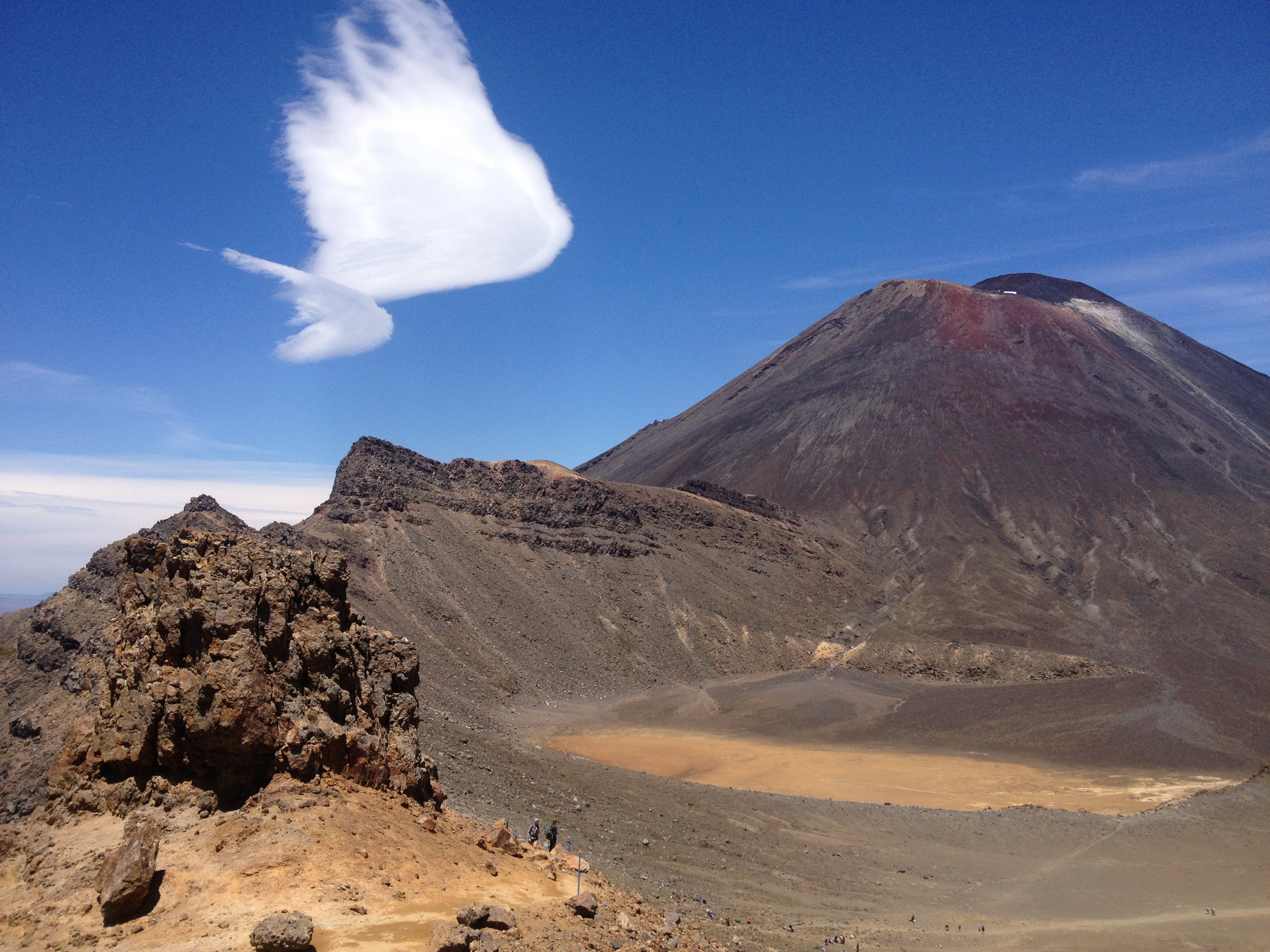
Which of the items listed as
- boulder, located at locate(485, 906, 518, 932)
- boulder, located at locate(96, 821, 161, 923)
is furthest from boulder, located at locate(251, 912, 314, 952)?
boulder, located at locate(485, 906, 518, 932)

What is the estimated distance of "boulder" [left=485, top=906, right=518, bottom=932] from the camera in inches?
295

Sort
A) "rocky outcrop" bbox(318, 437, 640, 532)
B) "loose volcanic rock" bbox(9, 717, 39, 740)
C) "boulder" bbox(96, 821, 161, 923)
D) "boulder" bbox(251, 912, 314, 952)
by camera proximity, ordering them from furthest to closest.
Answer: "rocky outcrop" bbox(318, 437, 640, 532) → "loose volcanic rock" bbox(9, 717, 39, 740) → "boulder" bbox(96, 821, 161, 923) → "boulder" bbox(251, 912, 314, 952)

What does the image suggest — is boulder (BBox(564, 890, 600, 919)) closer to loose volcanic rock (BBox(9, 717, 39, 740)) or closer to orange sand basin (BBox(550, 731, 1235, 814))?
loose volcanic rock (BBox(9, 717, 39, 740))

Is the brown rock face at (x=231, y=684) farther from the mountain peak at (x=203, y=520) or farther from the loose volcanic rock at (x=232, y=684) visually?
the mountain peak at (x=203, y=520)

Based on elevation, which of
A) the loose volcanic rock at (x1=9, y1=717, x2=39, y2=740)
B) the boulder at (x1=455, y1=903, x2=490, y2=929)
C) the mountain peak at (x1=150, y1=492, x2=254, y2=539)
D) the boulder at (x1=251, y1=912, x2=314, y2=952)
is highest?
the mountain peak at (x1=150, y1=492, x2=254, y2=539)

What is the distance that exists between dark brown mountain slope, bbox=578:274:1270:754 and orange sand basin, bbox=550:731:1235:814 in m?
10.7

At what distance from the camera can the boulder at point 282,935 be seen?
6516mm

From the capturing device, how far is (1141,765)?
1419 inches

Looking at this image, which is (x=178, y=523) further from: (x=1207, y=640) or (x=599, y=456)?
(x=599, y=456)

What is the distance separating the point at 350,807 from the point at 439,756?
13357 millimetres

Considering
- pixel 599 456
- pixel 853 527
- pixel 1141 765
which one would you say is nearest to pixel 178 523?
pixel 1141 765

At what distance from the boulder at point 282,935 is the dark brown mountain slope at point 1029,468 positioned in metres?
44.0

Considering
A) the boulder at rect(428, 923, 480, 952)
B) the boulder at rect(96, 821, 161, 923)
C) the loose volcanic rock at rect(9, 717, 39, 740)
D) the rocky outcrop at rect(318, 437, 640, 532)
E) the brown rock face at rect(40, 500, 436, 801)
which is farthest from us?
the rocky outcrop at rect(318, 437, 640, 532)

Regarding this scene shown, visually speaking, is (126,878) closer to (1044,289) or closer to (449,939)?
(449,939)
